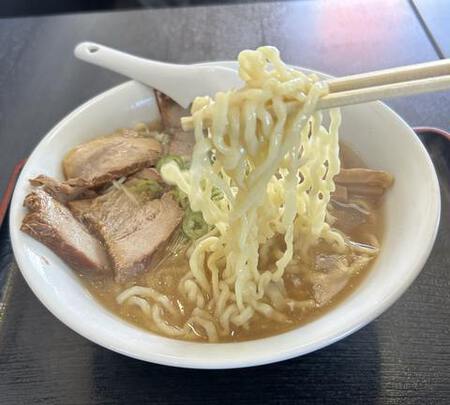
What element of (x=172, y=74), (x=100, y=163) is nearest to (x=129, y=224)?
(x=100, y=163)

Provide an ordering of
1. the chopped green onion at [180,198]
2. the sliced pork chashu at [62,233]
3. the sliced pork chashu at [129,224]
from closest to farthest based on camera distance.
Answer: the sliced pork chashu at [62,233], the sliced pork chashu at [129,224], the chopped green onion at [180,198]

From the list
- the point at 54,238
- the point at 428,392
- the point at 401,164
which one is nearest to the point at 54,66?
the point at 54,238

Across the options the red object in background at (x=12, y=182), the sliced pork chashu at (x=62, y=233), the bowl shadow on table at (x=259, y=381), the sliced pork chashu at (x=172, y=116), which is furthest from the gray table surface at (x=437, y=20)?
the sliced pork chashu at (x=62, y=233)

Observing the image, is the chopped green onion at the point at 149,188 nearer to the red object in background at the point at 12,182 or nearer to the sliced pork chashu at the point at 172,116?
the sliced pork chashu at the point at 172,116

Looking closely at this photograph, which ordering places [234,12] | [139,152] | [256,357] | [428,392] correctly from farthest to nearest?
[234,12], [139,152], [428,392], [256,357]

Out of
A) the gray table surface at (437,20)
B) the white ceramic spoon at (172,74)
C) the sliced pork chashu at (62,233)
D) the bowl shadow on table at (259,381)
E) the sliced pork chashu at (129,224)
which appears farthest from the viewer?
the gray table surface at (437,20)

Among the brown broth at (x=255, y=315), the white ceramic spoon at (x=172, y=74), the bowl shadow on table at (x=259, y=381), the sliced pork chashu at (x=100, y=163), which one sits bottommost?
the bowl shadow on table at (x=259, y=381)

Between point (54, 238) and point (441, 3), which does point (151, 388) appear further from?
point (441, 3)
